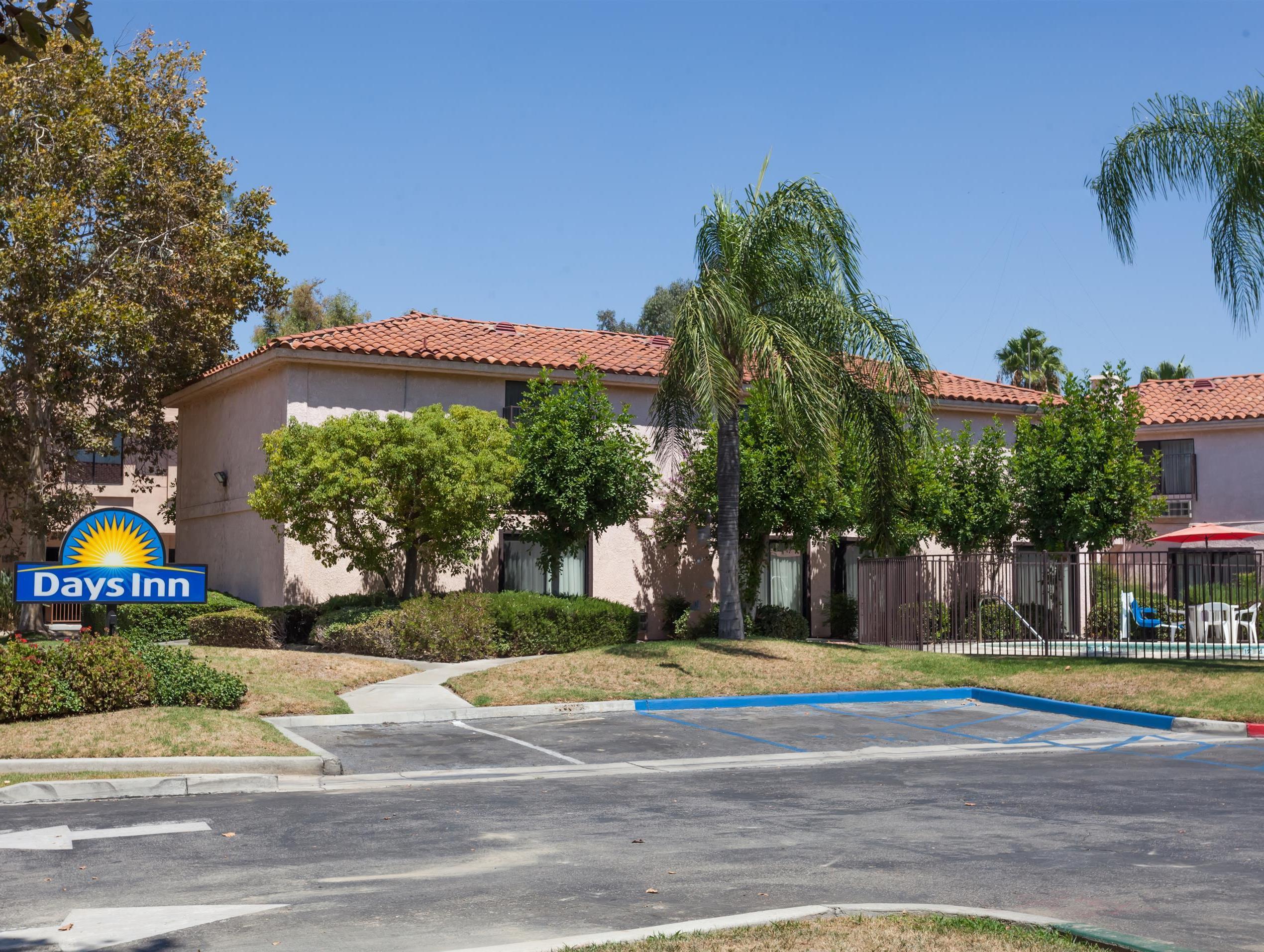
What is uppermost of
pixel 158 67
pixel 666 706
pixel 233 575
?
pixel 158 67

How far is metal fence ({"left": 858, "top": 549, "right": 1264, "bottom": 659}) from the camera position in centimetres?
2230

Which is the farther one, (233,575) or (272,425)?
(233,575)

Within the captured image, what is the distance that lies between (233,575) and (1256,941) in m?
24.4

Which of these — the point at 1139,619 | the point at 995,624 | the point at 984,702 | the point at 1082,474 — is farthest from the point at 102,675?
the point at 1082,474

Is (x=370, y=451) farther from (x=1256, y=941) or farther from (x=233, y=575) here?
(x=1256, y=941)

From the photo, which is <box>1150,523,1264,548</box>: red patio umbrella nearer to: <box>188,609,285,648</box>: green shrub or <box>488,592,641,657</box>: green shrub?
<box>488,592,641,657</box>: green shrub

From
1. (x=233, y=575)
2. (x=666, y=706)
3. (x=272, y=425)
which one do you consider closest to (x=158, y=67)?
(x=272, y=425)

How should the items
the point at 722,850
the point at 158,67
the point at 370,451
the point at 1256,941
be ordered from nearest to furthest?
the point at 1256,941
the point at 722,850
the point at 370,451
the point at 158,67

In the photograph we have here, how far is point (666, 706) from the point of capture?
16.5 m

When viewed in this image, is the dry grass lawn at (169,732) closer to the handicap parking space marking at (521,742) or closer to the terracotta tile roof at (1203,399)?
the handicap parking space marking at (521,742)

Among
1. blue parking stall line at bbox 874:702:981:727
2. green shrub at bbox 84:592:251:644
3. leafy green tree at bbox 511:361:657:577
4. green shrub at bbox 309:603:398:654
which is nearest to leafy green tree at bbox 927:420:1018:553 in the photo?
leafy green tree at bbox 511:361:657:577

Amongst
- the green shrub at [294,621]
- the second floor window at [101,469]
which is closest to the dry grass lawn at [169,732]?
the green shrub at [294,621]

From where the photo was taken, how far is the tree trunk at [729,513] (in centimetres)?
1992

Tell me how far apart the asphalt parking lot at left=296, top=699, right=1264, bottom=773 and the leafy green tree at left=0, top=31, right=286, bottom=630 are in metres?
14.3
